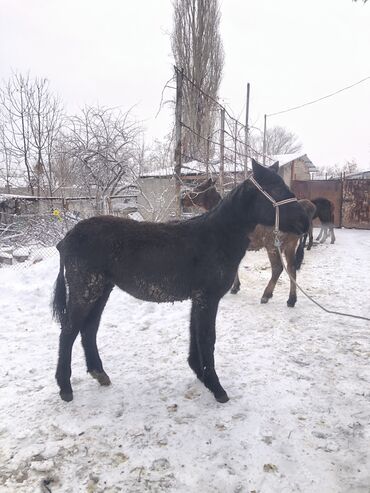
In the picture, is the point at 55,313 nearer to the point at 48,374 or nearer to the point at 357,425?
the point at 48,374

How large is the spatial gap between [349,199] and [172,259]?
16.3 m

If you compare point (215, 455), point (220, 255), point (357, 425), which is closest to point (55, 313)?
point (220, 255)

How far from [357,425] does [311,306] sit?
2898mm

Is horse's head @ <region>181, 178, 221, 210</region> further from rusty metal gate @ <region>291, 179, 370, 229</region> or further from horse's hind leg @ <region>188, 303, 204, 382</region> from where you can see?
rusty metal gate @ <region>291, 179, 370, 229</region>

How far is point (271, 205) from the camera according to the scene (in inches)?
113

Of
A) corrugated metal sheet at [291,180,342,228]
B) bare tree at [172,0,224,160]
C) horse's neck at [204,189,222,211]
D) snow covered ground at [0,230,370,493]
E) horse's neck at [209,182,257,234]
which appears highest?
bare tree at [172,0,224,160]

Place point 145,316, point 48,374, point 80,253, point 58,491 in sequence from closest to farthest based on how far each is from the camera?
point 58,491
point 80,253
point 48,374
point 145,316

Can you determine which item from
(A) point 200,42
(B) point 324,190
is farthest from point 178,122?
(A) point 200,42

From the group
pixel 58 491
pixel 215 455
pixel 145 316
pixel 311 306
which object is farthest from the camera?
pixel 311 306

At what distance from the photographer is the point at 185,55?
21672 mm

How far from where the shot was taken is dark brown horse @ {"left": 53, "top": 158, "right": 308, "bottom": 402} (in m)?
2.78

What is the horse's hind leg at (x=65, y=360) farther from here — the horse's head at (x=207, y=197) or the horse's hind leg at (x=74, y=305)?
the horse's head at (x=207, y=197)

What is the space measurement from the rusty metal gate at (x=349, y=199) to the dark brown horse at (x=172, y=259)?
50.6ft

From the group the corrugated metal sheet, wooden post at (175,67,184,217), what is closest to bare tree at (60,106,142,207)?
wooden post at (175,67,184,217)
